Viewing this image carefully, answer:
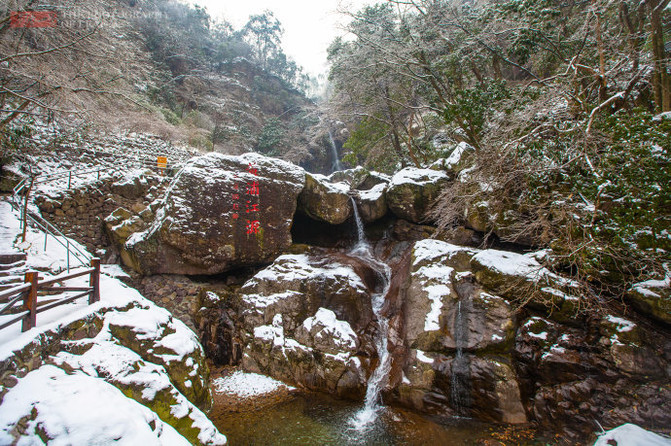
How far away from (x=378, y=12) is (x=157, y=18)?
899 inches

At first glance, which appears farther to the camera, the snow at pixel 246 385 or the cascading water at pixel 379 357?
the snow at pixel 246 385

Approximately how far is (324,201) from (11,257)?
8199 mm

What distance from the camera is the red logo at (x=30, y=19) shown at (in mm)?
5660

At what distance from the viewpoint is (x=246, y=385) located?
6.44 meters

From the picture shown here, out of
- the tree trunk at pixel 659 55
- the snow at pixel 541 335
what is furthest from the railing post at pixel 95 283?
the tree trunk at pixel 659 55

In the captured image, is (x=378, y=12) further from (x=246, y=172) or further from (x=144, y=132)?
(x=144, y=132)

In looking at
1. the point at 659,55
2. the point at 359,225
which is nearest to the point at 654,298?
the point at 659,55

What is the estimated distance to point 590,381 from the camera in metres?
4.60

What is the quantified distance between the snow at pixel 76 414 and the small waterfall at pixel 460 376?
474cm

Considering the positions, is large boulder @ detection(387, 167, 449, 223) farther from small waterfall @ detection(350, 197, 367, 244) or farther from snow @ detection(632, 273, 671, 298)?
snow @ detection(632, 273, 671, 298)

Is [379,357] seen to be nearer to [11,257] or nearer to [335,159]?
[11,257]

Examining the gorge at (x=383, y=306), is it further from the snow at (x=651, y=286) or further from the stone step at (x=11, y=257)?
the stone step at (x=11, y=257)

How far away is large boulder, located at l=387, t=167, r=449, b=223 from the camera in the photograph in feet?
32.6

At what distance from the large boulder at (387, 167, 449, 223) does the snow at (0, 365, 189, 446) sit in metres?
8.99
